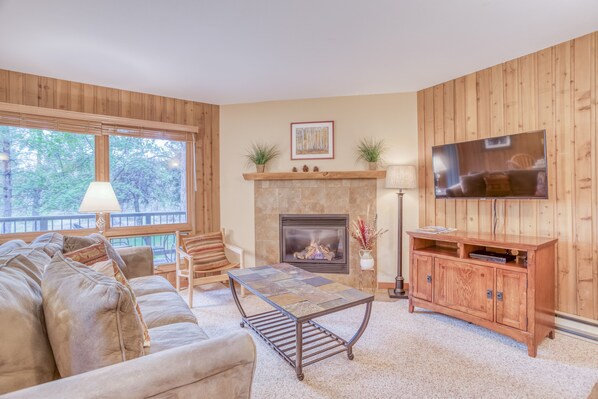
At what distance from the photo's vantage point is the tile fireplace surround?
378 centimetres

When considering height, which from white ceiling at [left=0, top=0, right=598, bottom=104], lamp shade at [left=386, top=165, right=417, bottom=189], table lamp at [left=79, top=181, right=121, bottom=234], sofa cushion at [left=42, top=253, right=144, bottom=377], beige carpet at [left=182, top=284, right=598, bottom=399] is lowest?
beige carpet at [left=182, top=284, right=598, bottom=399]

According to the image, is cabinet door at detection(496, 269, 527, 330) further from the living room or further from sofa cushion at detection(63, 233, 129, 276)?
sofa cushion at detection(63, 233, 129, 276)

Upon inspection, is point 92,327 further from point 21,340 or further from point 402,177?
point 402,177

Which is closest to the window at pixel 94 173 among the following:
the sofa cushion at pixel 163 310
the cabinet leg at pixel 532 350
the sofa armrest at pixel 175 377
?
the sofa cushion at pixel 163 310

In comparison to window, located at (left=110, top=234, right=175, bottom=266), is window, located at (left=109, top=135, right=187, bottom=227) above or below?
above

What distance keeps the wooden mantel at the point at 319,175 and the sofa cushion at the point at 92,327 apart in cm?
286

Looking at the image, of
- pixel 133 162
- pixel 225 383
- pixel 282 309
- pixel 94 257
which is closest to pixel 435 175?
pixel 282 309

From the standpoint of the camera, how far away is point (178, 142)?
3967mm

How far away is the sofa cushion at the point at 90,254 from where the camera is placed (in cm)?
202

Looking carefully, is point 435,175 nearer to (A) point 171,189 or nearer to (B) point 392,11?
(B) point 392,11

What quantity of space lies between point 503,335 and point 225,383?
8.10 ft

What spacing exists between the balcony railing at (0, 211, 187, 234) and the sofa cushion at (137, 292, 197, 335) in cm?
183

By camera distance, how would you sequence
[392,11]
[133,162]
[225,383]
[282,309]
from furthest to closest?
[133,162] → [392,11] → [282,309] → [225,383]

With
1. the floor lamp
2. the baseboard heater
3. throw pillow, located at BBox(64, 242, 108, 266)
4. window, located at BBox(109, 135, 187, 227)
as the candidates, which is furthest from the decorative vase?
throw pillow, located at BBox(64, 242, 108, 266)
